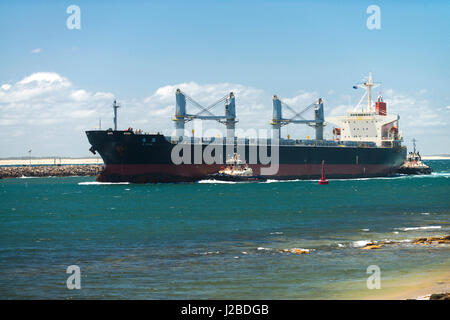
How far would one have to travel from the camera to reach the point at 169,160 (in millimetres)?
67688

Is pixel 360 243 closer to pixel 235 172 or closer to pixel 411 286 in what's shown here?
pixel 411 286

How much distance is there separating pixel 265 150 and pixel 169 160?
49.4 ft

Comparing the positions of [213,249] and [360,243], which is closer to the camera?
[213,249]

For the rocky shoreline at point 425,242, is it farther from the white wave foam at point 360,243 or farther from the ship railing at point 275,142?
the ship railing at point 275,142

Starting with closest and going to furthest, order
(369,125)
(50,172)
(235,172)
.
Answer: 1. (235,172)
2. (369,125)
3. (50,172)

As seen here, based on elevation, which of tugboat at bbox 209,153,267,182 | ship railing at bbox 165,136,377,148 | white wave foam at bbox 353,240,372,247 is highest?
ship railing at bbox 165,136,377,148

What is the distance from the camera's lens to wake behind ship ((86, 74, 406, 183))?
6656cm

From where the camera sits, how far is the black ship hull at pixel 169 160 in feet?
216

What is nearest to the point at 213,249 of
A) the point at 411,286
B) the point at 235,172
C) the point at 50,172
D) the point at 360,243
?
the point at 360,243

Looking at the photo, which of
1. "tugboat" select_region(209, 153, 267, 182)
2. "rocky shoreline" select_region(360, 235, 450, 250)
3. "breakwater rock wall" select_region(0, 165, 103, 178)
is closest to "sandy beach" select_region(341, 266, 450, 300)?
"rocky shoreline" select_region(360, 235, 450, 250)

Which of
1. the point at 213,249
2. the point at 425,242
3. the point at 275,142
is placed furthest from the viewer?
the point at 275,142

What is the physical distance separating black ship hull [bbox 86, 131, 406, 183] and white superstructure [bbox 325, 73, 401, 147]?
11878 mm

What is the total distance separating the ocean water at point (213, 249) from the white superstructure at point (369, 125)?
5128 centimetres

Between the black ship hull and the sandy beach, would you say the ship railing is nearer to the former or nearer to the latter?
the black ship hull
